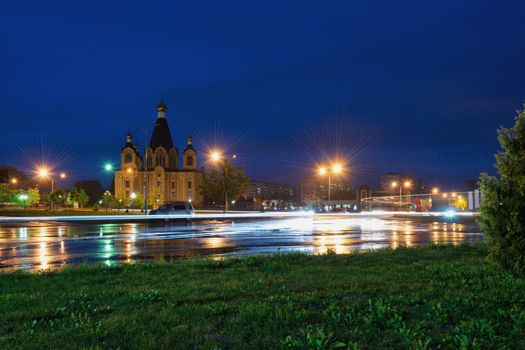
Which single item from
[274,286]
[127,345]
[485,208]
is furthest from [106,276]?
[485,208]

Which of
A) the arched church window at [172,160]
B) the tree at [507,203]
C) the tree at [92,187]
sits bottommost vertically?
the tree at [507,203]

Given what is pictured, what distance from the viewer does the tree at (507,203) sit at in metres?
8.56

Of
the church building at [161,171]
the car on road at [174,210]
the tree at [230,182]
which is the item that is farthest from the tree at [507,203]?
the church building at [161,171]

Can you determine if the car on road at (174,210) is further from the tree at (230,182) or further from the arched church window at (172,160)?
the arched church window at (172,160)

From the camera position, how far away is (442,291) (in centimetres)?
703

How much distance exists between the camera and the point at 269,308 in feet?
19.7

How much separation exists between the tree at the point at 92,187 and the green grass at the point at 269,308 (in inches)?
5728

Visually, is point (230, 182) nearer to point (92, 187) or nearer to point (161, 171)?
point (161, 171)

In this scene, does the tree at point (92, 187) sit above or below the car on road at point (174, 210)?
above

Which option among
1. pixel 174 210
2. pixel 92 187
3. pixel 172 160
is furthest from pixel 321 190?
pixel 174 210

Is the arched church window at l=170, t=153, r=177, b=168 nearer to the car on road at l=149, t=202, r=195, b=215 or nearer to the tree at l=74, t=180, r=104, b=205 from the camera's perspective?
the tree at l=74, t=180, r=104, b=205

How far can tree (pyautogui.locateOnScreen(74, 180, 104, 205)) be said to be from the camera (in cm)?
14671

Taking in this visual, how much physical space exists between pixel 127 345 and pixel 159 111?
129350 millimetres

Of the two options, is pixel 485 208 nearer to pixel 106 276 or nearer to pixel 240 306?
pixel 240 306
